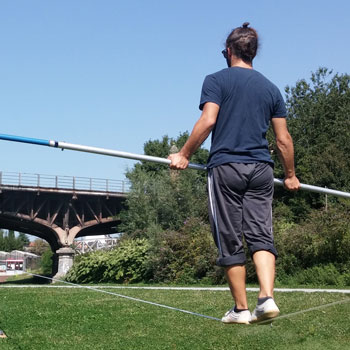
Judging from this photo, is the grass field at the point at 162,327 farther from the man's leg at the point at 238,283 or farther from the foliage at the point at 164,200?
the foliage at the point at 164,200

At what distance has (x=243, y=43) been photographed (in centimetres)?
459

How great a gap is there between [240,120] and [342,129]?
35.2 meters

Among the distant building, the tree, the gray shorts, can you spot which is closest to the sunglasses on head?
the gray shorts

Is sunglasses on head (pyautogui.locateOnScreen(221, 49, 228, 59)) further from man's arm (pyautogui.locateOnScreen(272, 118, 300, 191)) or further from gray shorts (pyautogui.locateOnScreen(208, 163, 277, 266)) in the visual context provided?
gray shorts (pyautogui.locateOnScreen(208, 163, 277, 266))

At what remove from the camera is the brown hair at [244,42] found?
4.57 metres

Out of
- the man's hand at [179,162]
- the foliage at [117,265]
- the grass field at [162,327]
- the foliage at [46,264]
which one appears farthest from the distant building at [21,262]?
the man's hand at [179,162]

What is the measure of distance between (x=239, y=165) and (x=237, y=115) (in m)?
0.37

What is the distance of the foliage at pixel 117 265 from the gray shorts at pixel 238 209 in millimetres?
22770

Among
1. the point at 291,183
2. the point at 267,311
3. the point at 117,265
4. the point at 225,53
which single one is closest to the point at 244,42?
the point at 225,53

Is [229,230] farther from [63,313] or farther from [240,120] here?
[63,313]

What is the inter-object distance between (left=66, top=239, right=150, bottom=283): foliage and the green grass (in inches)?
569

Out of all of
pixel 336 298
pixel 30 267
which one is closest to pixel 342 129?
pixel 336 298

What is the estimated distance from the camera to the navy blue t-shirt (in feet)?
14.8

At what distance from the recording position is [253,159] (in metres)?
4.51
